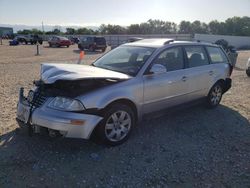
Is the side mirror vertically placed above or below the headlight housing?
above

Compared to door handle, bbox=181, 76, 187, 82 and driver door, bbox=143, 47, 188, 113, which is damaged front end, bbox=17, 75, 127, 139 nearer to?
driver door, bbox=143, 47, 188, 113

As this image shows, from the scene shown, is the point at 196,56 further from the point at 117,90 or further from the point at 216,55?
the point at 117,90

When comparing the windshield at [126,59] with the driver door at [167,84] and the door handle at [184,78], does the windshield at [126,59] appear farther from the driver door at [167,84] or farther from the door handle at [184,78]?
the door handle at [184,78]

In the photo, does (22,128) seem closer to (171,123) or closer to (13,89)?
(171,123)

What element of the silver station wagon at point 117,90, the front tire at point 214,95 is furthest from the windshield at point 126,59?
the front tire at point 214,95

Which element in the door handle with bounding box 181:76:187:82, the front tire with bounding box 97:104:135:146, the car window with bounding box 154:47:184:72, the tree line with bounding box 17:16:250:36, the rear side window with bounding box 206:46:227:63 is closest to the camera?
the front tire with bounding box 97:104:135:146

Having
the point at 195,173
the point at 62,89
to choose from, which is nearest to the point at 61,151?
the point at 62,89

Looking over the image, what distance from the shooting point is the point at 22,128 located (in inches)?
152

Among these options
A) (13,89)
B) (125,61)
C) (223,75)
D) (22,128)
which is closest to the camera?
(22,128)

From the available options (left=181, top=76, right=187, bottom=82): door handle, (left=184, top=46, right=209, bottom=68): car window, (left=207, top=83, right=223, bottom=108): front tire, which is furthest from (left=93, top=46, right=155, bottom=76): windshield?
(left=207, top=83, right=223, bottom=108): front tire

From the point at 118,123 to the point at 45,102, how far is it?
1154mm

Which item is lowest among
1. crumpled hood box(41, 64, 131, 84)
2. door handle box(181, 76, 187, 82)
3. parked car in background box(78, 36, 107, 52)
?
door handle box(181, 76, 187, 82)

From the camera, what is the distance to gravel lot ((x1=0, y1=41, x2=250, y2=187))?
3.20 m

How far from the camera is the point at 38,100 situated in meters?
3.74
